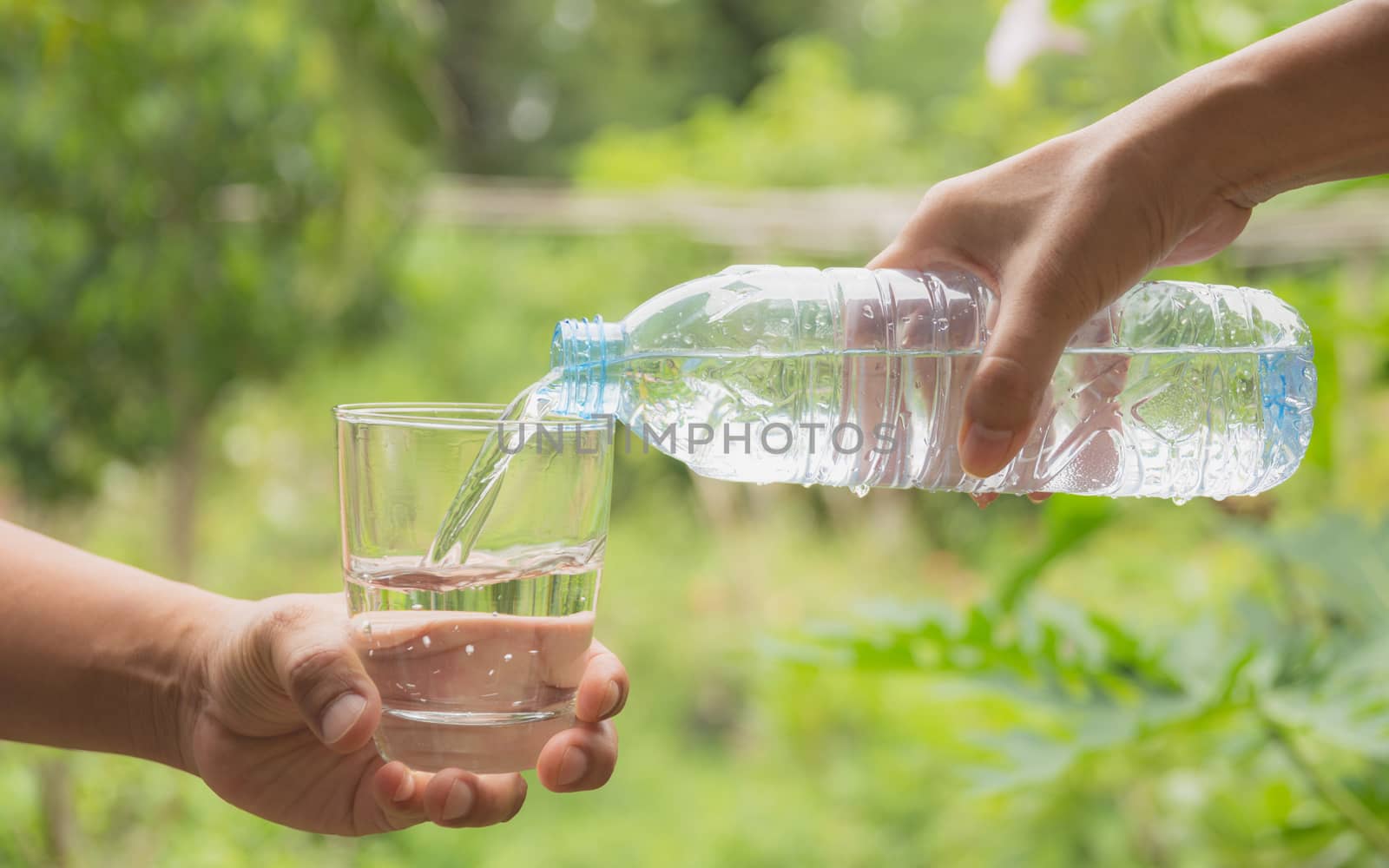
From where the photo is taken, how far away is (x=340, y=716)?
726 millimetres

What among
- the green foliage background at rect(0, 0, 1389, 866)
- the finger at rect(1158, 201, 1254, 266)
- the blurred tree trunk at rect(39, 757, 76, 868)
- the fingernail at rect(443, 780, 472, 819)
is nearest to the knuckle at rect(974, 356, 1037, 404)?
the finger at rect(1158, 201, 1254, 266)

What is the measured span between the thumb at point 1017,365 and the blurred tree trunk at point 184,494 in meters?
3.01

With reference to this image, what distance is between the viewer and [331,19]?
236 centimetres

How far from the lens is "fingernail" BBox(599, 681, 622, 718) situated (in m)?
0.77

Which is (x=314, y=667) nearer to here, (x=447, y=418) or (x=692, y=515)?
(x=447, y=418)

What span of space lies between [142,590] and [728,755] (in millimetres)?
3172

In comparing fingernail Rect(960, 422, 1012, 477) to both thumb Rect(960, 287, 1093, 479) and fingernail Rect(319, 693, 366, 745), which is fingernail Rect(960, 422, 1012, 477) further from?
fingernail Rect(319, 693, 366, 745)

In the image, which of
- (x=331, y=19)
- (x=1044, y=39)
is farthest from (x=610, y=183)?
(x=1044, y=39)

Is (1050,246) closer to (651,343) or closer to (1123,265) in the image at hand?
(1123,265)

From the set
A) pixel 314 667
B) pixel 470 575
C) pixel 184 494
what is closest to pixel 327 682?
pixel 314 667

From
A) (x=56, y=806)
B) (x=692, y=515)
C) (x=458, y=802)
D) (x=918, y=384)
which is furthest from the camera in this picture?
(x=692, y=515)

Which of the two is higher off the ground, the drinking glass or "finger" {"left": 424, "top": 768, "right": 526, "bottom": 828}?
the drinking glass

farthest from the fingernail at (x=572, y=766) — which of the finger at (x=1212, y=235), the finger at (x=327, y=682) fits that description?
the finger at (x=1212, y=235)

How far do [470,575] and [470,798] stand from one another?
0.53 feet
